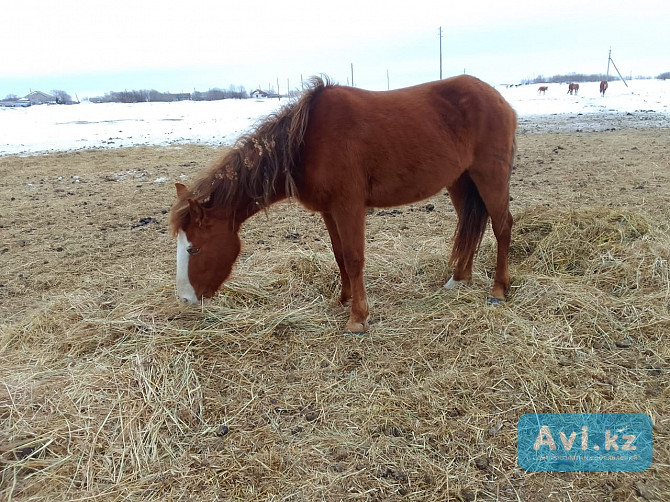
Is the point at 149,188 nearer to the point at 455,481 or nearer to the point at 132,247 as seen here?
the point at 132,247

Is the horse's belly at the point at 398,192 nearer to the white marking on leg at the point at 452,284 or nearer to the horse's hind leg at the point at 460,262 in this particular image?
the horse's hind leg at the point at 460,262

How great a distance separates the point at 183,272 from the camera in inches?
113

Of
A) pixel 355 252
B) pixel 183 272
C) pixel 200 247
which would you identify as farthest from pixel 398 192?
pixel 183 272

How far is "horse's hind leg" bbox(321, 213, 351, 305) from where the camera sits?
3.35 meters

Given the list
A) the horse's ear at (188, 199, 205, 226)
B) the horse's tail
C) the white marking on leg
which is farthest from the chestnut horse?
the white marking on leg

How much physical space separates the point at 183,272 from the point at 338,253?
1271 millimetres

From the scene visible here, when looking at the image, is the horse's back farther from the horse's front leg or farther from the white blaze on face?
the white blaze on face

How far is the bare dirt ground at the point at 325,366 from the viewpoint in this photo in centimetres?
193

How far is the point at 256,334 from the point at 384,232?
8.36 feet

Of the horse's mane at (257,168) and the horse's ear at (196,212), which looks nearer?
the horse's ear at (196,212)

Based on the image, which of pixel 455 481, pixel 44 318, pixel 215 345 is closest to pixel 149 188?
pixel 44 318

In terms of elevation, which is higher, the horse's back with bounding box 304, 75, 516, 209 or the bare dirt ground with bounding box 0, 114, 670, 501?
the horse's back with bounding box 304, 75, 516, 209

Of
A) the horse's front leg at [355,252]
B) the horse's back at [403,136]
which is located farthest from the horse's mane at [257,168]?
the horse's front leg at [355,252]

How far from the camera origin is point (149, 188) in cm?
751
